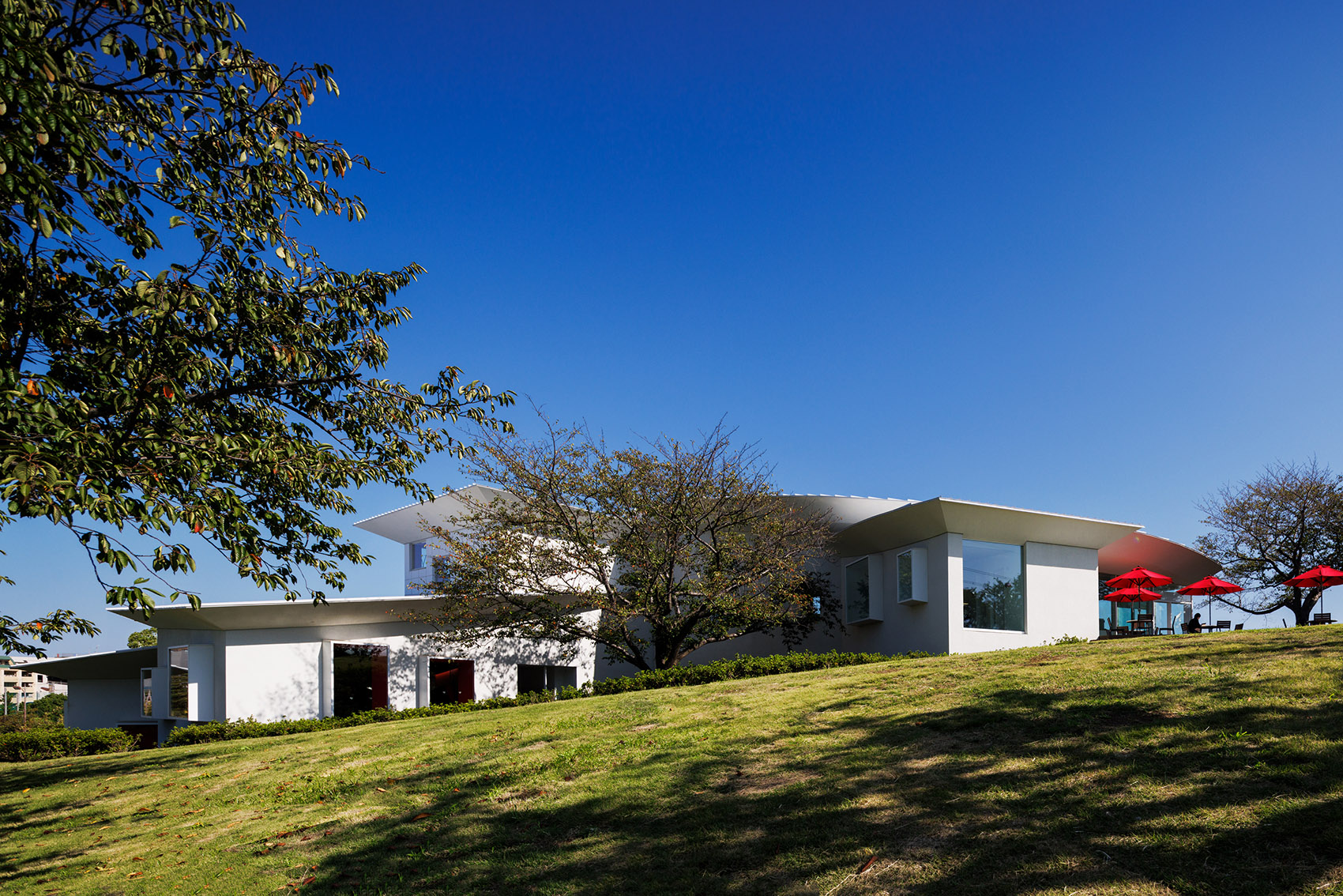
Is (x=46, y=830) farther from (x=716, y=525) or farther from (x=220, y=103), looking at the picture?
(x=716, y=525)

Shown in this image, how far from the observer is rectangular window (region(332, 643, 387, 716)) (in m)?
23.4

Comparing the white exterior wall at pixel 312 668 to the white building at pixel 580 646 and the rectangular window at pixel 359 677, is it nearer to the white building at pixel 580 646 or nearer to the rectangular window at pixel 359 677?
the white building at pixel 580 646

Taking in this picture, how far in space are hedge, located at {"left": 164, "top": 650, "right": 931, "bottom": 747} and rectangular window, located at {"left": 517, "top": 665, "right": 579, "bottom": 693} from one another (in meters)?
5.80

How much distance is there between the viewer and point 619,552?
2158 cm

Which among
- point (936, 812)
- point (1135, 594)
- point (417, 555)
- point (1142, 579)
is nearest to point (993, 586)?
point (1135, 594)

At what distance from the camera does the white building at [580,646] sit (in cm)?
2195

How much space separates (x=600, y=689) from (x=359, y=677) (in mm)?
8899

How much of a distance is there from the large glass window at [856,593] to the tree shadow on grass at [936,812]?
1709 cm

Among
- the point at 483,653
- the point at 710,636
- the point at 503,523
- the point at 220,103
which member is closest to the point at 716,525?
the point at 710,636

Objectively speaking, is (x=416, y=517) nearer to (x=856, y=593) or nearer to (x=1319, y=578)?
(x=856, y=593)

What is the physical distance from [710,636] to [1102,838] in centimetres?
1793

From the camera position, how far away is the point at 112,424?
788 cm

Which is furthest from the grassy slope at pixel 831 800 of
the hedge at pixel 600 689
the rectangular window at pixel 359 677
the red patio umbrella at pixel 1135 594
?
the red patio umbrella at pixel 1135 594

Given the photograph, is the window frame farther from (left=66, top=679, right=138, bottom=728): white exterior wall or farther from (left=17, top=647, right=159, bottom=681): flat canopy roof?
(left=66, top=679, right=138, bottom=728): white exterior wall
